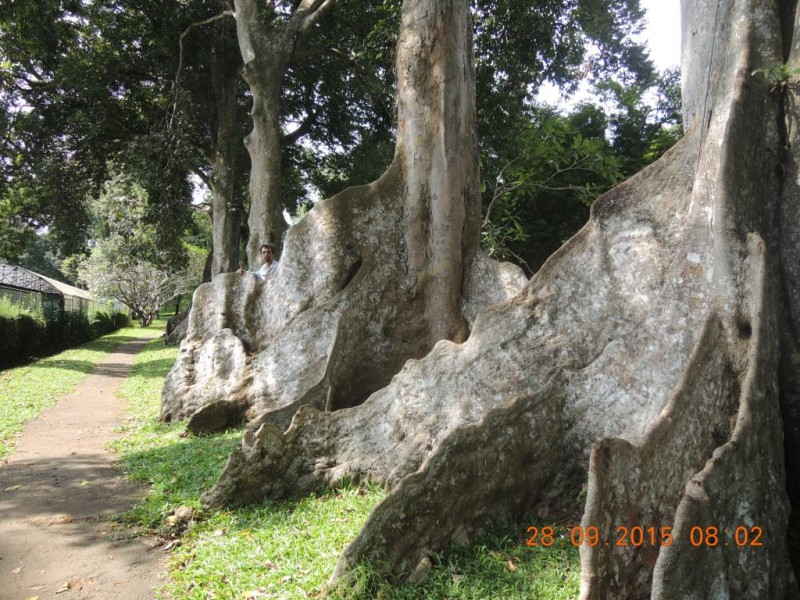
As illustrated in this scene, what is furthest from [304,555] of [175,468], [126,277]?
[126,277]

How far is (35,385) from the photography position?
13602 millimetres

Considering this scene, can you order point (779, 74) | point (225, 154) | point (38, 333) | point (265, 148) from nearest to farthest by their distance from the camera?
point (779, 74), point (265, 148), point (225, 154), point (38, 333)

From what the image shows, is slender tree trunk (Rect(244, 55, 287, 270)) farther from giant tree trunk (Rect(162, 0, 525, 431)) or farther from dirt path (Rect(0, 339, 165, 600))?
dirt path (Rect(0, 339, 165, 600))

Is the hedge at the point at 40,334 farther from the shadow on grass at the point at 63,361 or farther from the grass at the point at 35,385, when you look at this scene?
the grass at the point at 35,385

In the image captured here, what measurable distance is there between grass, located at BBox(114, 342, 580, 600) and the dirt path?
243mm

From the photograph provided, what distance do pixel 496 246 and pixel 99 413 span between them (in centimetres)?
804

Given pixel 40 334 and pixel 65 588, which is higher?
pixel 40 334

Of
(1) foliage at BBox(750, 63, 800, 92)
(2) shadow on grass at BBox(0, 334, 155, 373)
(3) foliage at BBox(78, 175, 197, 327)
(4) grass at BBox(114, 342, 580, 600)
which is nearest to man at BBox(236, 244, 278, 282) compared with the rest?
(4) grass at BBox(114, 342, 580, 600)

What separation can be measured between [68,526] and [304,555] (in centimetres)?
226

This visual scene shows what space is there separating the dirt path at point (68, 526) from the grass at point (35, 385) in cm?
45

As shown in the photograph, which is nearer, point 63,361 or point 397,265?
point 397,265

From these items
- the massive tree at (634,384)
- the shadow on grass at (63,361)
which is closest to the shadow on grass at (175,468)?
the massive tree at (634,384)

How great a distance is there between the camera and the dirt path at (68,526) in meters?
4.07

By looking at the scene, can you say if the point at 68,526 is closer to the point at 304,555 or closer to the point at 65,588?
the point at 65,588
